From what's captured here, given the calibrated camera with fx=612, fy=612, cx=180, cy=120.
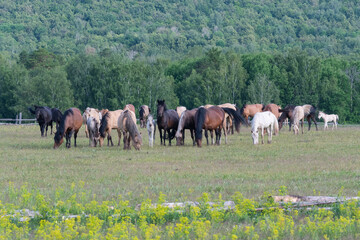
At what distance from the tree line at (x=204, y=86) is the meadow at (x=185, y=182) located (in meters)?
48.1

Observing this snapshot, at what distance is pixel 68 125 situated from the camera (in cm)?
2330

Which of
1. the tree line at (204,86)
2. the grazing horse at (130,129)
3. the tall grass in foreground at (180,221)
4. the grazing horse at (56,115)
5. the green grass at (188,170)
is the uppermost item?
the tree line at (204,86)

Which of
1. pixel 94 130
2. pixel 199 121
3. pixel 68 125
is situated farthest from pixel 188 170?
pixel 94 130

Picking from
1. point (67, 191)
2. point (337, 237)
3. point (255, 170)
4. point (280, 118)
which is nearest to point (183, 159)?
point (255, 170)

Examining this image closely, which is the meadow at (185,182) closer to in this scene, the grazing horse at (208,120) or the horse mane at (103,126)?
the grazing horse at (208,120)

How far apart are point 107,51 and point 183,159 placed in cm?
10238

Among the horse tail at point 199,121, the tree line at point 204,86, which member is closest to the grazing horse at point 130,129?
the horse tail at point 199,121

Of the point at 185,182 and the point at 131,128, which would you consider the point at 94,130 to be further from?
the point at 185,182

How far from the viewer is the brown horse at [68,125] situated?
23031 mm

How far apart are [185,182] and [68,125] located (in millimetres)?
10935

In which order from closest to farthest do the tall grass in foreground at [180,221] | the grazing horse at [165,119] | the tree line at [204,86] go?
the tall grass in foreground at [180,221], the grazing horse at [165,119], the tree line at [204,86]

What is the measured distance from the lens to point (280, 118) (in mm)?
35219

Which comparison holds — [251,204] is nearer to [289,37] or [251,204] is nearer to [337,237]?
[337,237]

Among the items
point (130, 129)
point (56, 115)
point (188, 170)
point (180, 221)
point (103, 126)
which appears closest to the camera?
point (180, 221)
